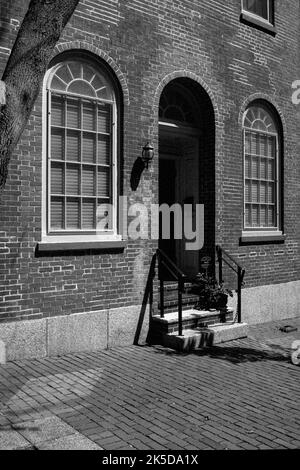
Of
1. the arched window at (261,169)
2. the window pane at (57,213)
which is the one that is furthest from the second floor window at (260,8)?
the window pane at (57,213)

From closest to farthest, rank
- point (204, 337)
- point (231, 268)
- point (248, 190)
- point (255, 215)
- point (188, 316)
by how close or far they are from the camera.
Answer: point (204, 337)
point (188, 316)
point (231, 268)
point (248, 190)
point (255, 215)

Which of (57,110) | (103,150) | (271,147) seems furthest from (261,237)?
(57,110)

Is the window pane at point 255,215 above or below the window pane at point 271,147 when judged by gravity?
below

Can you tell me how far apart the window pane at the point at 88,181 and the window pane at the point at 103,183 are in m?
0.12

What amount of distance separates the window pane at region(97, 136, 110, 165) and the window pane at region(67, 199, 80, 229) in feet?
2.61

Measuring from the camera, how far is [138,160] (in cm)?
836

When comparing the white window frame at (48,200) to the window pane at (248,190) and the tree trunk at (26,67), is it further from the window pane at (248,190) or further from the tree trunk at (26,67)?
the window pane at (248,190)

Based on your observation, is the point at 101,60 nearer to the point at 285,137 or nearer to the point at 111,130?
the point at 111,130

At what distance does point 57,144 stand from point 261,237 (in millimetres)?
5089

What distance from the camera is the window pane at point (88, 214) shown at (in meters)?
7.89

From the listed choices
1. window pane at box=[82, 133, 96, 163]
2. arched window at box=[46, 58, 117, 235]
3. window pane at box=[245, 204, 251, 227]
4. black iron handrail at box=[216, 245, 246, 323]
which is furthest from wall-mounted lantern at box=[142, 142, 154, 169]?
window pane at box=[245, 204, 251, 227]

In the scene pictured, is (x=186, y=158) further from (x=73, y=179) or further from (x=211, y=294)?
(x=73, y=179)

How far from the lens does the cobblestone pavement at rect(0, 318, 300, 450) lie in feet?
14.9
